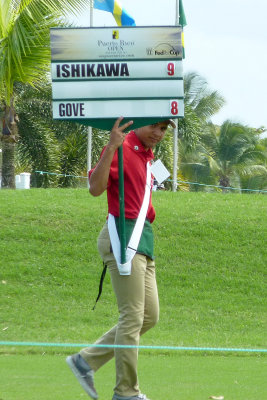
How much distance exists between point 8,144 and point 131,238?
522 inches

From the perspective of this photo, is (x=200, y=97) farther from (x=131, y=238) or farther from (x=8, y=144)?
(x=131, y=238)

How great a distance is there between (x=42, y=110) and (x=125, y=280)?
83.0 ft

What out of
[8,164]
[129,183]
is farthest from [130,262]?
[8,164]

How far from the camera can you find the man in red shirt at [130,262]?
521 cm

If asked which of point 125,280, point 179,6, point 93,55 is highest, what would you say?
point 179,6

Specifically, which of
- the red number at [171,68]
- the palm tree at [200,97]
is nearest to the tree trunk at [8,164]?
the red number at [171,68]

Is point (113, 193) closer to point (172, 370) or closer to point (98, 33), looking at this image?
point (98, 33)

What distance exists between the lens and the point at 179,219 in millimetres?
15602

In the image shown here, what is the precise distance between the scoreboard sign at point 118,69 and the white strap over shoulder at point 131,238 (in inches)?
20.8

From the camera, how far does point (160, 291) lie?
12812mm

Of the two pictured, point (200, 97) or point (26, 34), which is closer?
point (26, 34)

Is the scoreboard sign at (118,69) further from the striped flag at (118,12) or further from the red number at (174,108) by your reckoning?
the striped flag at (118,12)

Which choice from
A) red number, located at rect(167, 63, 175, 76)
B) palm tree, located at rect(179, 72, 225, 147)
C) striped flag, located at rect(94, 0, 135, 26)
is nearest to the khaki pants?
red number, located at rect(167, 63, 175, 76)

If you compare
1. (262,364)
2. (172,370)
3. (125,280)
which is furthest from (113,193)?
(262,364)
